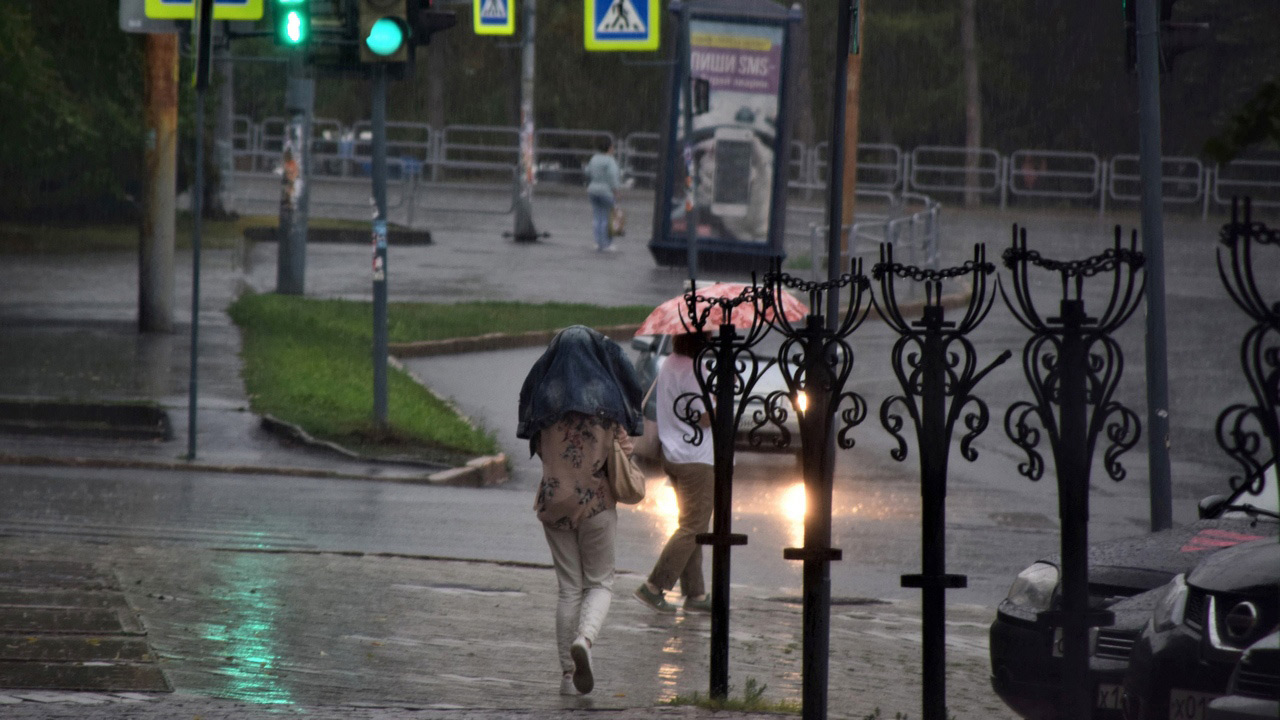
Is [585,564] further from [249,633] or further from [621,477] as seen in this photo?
[249,633]

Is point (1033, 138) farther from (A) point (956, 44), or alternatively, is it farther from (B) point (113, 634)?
(B) point (113, 634)

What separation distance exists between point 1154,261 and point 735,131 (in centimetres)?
1780

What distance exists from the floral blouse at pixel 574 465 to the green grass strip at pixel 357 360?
7131mm

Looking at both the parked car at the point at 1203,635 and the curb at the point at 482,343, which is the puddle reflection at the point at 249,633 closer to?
the parked car at the point at 1203,635

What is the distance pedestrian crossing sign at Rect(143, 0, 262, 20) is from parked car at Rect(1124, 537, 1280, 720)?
485 inches

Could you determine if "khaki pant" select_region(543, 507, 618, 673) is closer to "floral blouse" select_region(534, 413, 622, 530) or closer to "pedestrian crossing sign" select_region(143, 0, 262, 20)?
"floral blouse" select_region(534, 413, 622, 530)

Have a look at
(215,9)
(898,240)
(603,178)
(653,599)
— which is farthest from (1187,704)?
(603,178)

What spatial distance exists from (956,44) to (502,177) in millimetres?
17126

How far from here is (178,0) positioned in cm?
1661

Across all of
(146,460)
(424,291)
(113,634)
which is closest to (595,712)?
(113,634)

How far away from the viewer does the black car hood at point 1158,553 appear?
7090mm

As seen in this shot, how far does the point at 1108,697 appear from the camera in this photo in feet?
21.5

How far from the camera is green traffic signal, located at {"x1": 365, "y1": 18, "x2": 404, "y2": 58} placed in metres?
13.9

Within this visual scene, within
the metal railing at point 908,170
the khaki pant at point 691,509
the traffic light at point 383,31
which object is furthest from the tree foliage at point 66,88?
the metal railing at point 908,170
